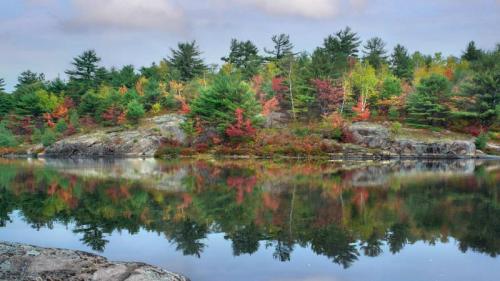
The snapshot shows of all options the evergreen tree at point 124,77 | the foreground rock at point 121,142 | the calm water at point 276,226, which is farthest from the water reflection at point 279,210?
the evergreen tree at point 124,77

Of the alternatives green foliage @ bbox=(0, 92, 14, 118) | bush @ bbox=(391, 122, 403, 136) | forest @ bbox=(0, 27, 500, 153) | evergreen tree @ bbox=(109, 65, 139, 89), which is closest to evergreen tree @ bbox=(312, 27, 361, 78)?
forest @ bbox=(0, 27, 500, 153)

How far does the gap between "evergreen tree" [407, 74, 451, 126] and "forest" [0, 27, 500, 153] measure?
120mm

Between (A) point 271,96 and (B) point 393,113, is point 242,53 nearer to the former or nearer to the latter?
Answer: (A) point 271,96

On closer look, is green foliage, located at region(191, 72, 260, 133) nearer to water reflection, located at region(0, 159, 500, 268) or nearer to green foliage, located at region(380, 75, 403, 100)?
green foliage, located at region(380, 75, 403, 100)

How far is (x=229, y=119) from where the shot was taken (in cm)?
5616

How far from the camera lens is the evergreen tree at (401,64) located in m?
78.7

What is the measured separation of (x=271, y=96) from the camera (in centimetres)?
6775

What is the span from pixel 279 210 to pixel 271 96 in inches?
2021

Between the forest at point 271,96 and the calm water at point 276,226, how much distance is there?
99.5 ft

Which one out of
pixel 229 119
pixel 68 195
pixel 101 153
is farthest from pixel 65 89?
pixel 68 195

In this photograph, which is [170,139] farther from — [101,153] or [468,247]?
[468,247]

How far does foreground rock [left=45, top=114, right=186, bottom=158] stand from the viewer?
59.6 m

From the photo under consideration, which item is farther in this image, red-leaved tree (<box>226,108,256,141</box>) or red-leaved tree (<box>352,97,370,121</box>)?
red-leaved tree (<box>352,97,370,121</box>)

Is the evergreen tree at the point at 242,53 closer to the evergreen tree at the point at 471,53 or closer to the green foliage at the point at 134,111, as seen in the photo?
the green foliage at the point at 134,111
